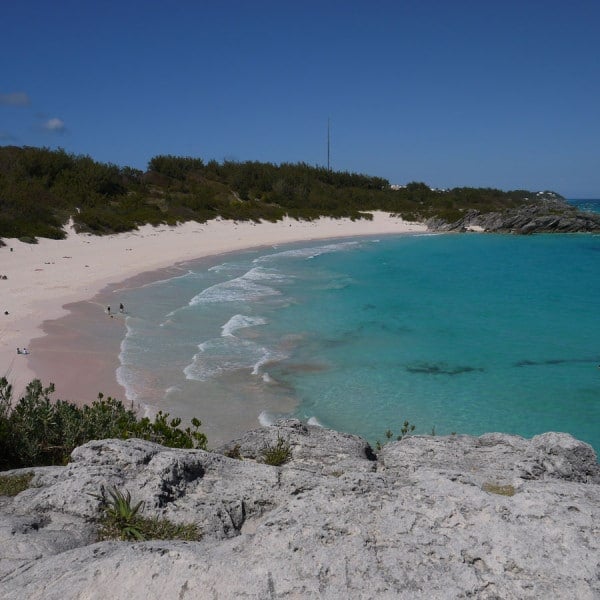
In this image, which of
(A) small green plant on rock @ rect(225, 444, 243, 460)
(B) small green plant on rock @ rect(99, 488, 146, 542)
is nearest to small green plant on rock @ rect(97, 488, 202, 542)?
(B) small green plant on rock @ rect(99, 488, 146, 542)

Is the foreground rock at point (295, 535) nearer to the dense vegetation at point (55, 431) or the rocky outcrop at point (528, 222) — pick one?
the dense vegetation at point (55, 431)

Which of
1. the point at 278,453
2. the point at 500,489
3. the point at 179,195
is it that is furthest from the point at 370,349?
the point at 179,195

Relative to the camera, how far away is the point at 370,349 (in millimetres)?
13820

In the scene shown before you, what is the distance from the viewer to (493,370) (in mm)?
12625

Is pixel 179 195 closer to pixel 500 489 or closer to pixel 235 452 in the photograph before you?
pixel 235 452

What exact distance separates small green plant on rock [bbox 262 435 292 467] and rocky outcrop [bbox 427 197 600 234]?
5618 centimetres

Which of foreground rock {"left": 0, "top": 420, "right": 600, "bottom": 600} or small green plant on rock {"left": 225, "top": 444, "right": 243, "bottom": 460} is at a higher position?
foreground rock {"left": 0, "top": 420, "right": 600, "bottom": 600}

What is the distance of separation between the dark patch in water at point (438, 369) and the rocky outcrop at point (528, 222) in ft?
157

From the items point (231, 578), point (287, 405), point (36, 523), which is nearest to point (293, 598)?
point (231, 578)

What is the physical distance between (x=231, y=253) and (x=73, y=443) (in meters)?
28.9

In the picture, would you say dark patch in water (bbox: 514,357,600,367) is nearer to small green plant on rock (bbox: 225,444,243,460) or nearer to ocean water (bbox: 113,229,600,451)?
ocean water (bbox: 113,229,600,451)

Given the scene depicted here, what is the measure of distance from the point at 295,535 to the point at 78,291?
17.8 m

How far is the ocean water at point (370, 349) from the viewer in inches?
392

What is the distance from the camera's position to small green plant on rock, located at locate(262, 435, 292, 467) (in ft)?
15.6
